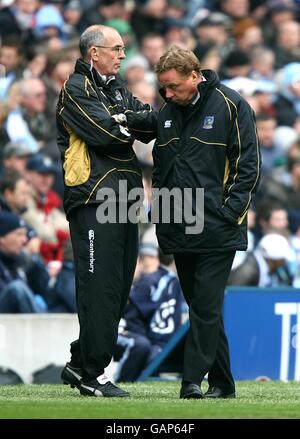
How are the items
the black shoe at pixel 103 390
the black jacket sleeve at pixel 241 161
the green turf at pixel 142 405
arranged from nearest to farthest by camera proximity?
the green turf at pixel 142 405
the black jacket sleeve at pixel 241 161
the black shoe at pixel 103 390

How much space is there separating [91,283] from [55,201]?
612 centimetres

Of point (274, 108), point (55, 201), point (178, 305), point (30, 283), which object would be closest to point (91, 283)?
point (178, 305)

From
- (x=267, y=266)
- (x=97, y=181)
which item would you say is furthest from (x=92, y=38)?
(x=267, y=266)

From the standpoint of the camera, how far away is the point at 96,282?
8.63m

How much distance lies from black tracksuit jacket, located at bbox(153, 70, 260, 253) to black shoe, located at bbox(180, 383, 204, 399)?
83 centimetres

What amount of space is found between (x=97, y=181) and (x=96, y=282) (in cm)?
63

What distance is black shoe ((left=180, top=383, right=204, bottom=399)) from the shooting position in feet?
28.2

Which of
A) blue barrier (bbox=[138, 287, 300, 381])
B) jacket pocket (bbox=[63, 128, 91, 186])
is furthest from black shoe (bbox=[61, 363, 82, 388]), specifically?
blue barrier (bbox=[138, 287, 300, 381])

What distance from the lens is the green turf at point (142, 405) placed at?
7.61 metres

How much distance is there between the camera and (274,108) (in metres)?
18.1

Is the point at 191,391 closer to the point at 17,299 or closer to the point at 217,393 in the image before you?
the point at 217,393

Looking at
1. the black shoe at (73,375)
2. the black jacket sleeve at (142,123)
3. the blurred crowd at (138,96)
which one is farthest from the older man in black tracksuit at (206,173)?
the blurred crowd at (138,96)

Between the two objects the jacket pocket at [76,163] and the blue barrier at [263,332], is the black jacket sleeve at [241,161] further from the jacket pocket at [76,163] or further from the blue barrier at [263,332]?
the blue barrier at [263,332]
